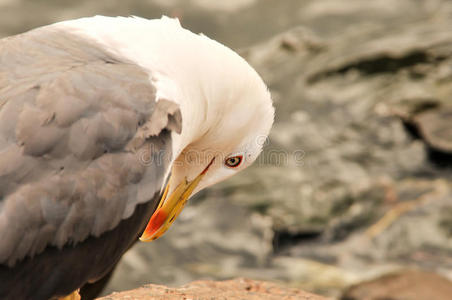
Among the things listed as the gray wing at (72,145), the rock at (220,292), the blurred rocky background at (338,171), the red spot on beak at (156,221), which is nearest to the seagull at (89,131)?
the gray wing at (72,145)

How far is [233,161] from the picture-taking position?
11.9 feet

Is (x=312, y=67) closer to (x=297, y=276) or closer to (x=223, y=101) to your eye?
(x=297, y=276)

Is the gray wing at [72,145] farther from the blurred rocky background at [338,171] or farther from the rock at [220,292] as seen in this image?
the blurred rocky background at [338,171]

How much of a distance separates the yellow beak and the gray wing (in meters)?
0.70

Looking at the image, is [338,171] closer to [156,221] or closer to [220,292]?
[220,292]

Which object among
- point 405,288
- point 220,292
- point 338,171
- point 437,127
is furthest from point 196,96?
point 437,127

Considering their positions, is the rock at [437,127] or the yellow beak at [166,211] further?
the rock at [437,127]

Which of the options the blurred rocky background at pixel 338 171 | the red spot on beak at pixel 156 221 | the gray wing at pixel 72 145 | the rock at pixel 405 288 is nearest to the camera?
the gray wing at pixel 72 145

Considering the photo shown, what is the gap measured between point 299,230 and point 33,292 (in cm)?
566

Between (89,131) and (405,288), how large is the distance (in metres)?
4.15

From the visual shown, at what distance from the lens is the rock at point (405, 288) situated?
5.78m

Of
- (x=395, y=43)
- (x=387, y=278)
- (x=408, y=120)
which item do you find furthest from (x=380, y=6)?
(x=387, y=278)

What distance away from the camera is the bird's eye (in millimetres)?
3621

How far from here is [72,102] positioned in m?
2.58
